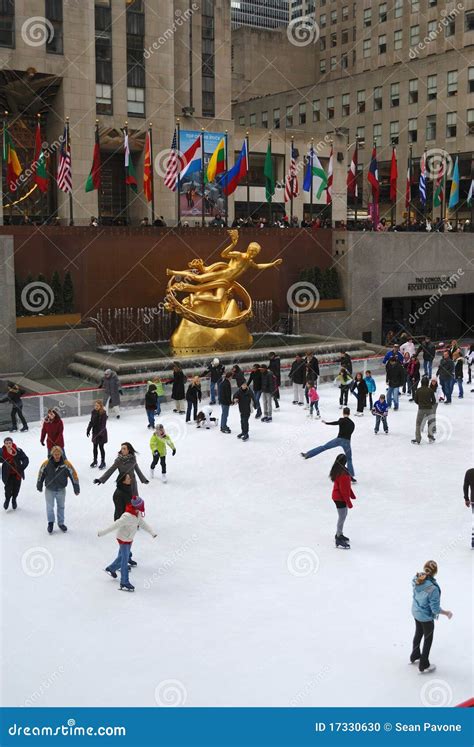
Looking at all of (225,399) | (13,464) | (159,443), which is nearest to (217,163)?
(225,399)

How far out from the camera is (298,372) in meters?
19.6

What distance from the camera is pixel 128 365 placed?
850 inches

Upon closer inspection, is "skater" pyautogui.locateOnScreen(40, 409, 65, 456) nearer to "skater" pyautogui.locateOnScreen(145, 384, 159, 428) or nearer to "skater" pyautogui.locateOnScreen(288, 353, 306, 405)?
"skater" pyautogui.locateOnScreen(145, 384, 159, 428)

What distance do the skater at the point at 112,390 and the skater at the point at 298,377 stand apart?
405 cm

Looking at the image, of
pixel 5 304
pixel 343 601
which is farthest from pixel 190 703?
pixel 5 304

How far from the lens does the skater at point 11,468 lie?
11766 millimetres

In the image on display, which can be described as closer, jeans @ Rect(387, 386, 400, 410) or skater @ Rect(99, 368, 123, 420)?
skater @ Rect(99, 368, 123, 420)

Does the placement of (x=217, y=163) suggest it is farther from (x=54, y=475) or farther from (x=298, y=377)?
(x=54, y=475)

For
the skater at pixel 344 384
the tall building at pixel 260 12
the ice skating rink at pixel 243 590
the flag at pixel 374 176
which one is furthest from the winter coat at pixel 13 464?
the tall building at pixel 260 12

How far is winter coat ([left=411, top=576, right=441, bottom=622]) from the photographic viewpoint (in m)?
7.60

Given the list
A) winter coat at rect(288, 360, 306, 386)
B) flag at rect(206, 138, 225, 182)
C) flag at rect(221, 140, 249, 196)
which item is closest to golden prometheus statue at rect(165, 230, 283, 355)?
flag at rect(206, 138, 225, 182)

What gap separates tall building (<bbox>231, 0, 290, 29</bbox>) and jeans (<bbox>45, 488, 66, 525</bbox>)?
353 ft
